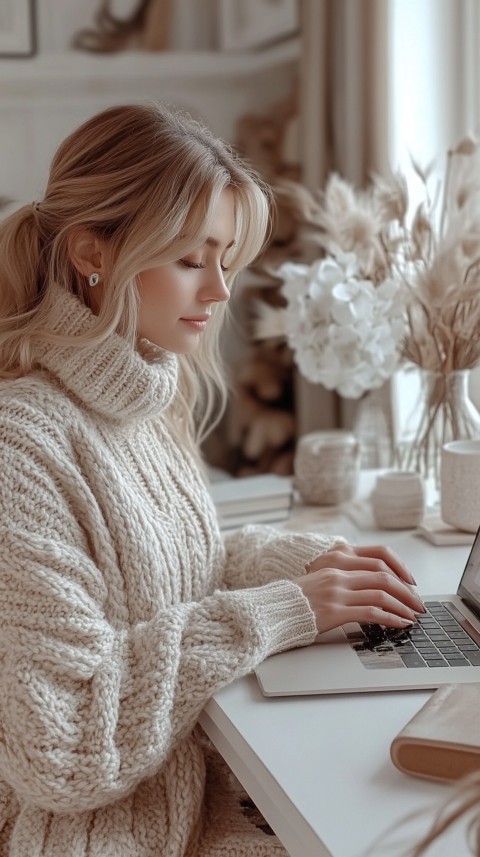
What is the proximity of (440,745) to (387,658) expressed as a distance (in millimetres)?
238

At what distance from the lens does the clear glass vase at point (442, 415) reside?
5.08 feet

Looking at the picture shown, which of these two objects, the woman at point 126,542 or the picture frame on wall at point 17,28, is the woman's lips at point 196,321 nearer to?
the woman at point 126,542

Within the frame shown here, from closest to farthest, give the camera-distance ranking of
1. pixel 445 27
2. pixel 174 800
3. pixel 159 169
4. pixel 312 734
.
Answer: pixel 312 734 < pixel 174 800 < pixel 159 169 < pixel 445 27

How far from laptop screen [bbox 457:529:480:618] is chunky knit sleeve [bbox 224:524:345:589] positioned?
6.6 inches

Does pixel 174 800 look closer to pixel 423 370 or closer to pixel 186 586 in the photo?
pixel 186 586

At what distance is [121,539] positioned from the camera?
1.06m

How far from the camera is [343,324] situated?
1.62 meters

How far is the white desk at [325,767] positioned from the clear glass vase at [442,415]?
28.0 inches

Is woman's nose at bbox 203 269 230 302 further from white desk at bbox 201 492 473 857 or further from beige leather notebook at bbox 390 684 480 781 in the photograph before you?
beige leather notebook at bbox 390 684 480 781

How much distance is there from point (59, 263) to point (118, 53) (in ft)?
5.95

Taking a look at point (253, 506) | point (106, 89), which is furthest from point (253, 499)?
point (106, 89)

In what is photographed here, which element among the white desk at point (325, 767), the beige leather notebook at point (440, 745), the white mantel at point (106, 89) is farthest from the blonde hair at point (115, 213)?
the white mantel at point (106, 89)

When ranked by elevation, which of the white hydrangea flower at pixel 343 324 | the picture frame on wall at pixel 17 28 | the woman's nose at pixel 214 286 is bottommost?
the white hydrangea flower at pixel 343 324

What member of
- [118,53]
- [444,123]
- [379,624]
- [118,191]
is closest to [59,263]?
[118,191]
